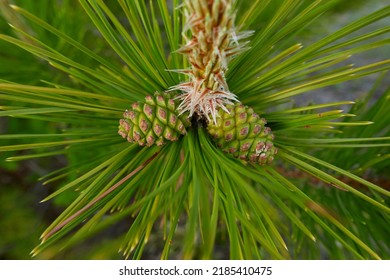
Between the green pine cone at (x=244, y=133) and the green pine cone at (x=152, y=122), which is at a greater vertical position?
the green pine cone at (x=152, y=122)

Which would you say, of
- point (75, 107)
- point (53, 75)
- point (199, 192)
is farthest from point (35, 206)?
point (199, 192)

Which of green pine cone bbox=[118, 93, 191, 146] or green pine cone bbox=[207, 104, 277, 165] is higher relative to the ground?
green pine cone bbox=[118, 93, 191, 146]

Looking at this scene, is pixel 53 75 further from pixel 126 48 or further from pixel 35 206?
pixel 35 206

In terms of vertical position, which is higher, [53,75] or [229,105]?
[53,75]

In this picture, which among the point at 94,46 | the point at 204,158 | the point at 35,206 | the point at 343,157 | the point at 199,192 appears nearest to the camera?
the point at 199,192
